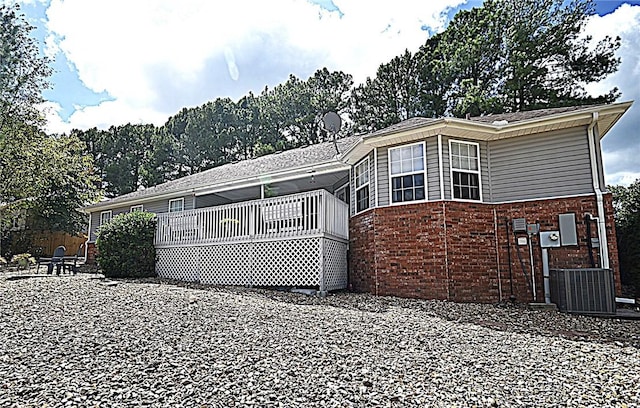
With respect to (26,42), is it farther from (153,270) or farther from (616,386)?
(616,386)

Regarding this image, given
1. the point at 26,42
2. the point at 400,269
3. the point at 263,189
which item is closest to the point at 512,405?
the point at 400,269

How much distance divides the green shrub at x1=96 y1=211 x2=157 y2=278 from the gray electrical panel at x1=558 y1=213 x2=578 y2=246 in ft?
33.7

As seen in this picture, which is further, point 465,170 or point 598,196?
point 465,170

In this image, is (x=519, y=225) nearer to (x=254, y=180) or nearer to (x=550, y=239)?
(x=550, y=239)

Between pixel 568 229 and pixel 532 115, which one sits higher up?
pixel 532 115

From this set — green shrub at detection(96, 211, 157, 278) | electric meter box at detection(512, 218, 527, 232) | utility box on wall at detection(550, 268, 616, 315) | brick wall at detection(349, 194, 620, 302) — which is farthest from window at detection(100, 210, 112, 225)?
utility box on wall at detection(550, 268, 616, 315)

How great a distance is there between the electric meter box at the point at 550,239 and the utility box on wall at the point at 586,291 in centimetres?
90

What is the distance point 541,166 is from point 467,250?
2.42m

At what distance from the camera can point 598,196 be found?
7.74 m

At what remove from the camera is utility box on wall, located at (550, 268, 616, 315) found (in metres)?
6.78

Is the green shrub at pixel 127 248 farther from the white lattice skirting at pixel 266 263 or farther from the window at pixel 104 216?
the window at pixel 104 216

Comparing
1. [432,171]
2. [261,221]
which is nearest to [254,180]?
[261,221]

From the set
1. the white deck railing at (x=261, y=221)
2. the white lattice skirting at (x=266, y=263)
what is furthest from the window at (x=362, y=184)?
the white lattice skirting at (x=266, y=263)

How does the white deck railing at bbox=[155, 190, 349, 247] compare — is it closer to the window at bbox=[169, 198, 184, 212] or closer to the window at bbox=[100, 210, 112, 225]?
the window at bbox=[169, 198, 184, 212]
